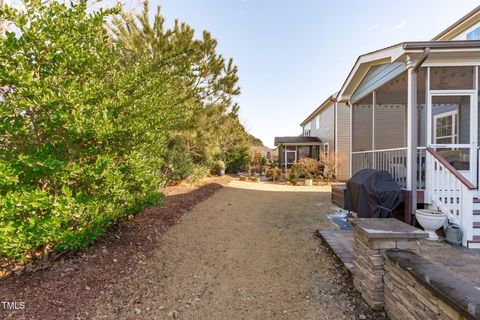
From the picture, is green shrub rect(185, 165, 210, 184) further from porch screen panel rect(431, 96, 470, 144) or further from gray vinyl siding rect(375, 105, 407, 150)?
gray vinyl siding rect(375, 105, 407, 150)

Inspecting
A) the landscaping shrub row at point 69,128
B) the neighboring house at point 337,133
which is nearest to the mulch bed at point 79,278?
the landscaping shrub row at point 69,128

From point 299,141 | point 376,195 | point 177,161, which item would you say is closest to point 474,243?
point 376,195

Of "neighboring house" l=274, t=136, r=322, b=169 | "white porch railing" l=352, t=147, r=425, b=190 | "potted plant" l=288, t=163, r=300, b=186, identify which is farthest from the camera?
"neighboring house" l=274, t=136, r=322, b=169

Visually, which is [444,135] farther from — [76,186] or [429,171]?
[76,186]

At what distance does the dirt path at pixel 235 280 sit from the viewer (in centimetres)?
232

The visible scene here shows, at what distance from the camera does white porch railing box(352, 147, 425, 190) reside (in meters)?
4.77

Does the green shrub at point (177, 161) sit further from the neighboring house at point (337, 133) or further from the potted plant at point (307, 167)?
the neighboring house at point (337, 133)

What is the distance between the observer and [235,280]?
2.93m

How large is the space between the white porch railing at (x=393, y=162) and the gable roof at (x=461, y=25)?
5391 mm

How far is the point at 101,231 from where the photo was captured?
3203mm

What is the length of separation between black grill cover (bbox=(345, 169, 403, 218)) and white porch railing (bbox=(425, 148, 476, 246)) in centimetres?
52

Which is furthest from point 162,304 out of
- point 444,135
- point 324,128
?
point 324,128

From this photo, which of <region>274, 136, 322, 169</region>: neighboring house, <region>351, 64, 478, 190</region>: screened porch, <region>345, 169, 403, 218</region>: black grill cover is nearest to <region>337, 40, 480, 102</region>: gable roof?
<region>351, 64, 478, 190</region>: screened porch

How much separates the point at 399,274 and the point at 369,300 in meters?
0.51
